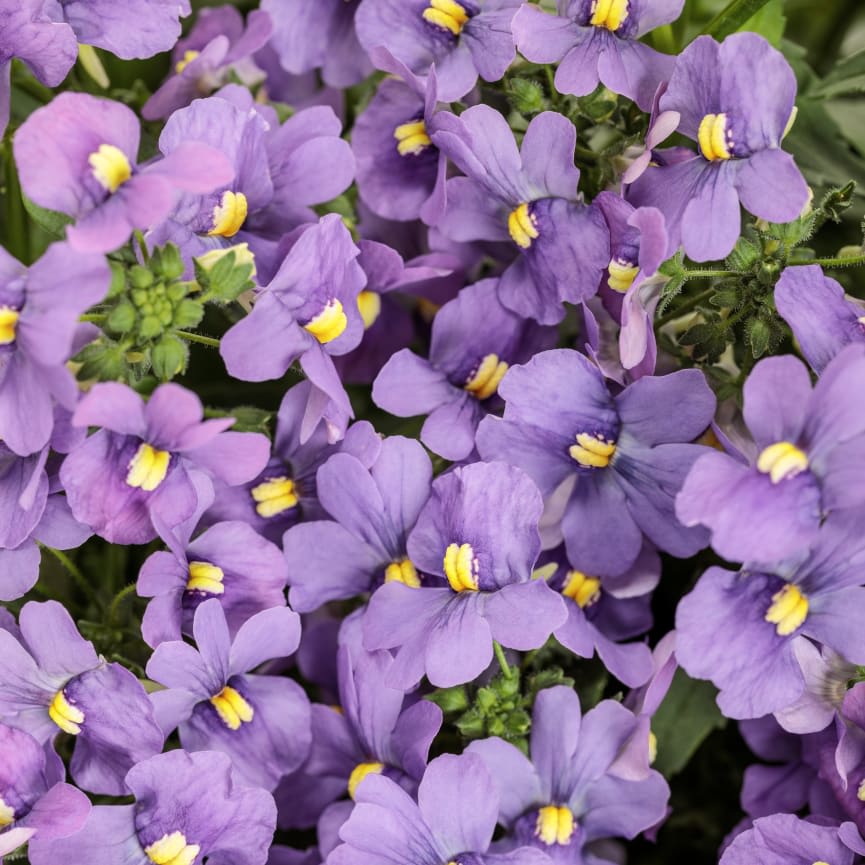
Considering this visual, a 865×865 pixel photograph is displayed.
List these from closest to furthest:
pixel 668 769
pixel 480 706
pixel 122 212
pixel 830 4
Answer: pixel 122 212, pixel 480 706, pixel 668 769, pixel 830 4

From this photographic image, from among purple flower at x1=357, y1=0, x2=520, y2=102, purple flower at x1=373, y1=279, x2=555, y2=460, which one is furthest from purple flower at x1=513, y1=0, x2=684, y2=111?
purple flower at x1=373, y1=279, x2=555, y2=460

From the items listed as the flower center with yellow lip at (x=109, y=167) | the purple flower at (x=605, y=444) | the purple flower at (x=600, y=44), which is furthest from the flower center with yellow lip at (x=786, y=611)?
the flower center with yellow lip at (x=109, y=167)

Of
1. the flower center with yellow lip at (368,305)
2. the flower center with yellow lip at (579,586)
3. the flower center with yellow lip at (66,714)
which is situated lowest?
the flower center with yellow lip at (66,714)

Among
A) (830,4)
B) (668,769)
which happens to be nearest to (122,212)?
(668,769)

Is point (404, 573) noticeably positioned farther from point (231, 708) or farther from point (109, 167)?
point (109, 167)

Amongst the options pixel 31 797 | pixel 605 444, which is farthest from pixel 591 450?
pixel 31 797

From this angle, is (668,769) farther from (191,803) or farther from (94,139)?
(94,139)

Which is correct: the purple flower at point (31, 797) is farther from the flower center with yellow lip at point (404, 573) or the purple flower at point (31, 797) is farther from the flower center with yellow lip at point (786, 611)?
the flower center with yellow lip at point (786, 611)
